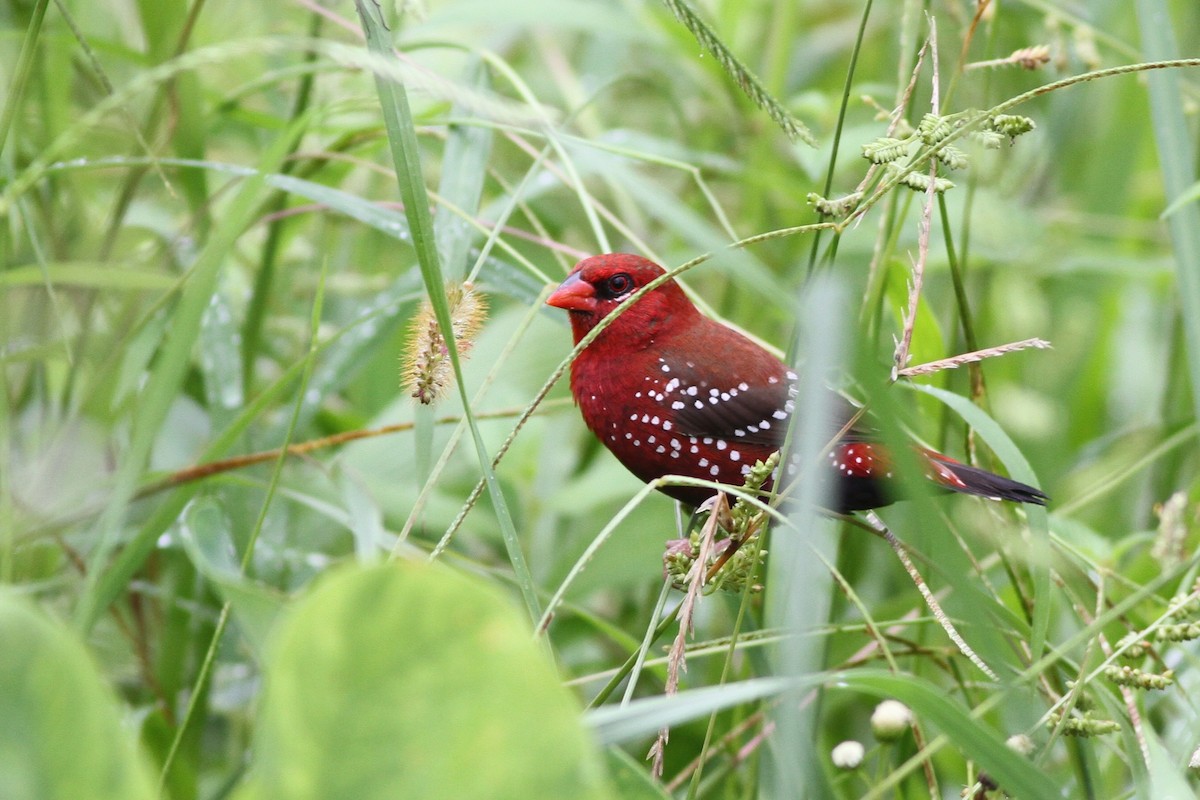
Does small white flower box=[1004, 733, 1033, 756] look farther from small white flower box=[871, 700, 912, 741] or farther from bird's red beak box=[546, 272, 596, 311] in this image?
bird's red beak box=[546, 272, 596, 311]

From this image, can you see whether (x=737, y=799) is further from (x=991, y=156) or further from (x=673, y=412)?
(x=991, y=156)

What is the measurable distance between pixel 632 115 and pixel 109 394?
112 inches

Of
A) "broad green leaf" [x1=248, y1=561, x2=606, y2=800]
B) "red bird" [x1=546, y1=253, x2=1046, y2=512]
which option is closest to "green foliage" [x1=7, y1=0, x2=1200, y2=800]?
"broad green leaf" [x1=248, y1=561, x2=606, y2=800]

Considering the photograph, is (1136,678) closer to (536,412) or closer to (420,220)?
(420,220)

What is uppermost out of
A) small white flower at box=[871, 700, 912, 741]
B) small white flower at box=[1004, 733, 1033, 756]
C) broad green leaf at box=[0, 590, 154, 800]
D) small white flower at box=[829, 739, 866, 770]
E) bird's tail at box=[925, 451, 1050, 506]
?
broad green leaf at box=[0, 590, 154, 800]

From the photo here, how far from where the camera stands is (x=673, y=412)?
2.11 metres

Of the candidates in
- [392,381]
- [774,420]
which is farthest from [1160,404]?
[392,381]

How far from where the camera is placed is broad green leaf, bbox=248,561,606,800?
74 centimetres

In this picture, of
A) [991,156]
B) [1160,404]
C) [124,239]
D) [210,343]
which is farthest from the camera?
→ [991,156]

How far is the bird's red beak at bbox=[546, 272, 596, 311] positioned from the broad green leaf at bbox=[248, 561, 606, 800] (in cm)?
139

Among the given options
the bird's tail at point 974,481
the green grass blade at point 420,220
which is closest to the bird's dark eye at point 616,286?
the bird's tail at point 974,481

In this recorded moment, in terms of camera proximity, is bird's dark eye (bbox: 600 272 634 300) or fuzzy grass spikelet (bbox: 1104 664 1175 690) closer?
fuzzy grass spikelet (bbox: 1104 664 1175 690)

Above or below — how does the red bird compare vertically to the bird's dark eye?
below

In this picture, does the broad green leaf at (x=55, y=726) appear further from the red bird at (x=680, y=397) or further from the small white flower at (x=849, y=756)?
the red bird at (x=680, y=397)
